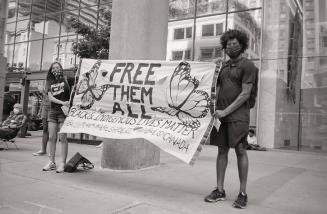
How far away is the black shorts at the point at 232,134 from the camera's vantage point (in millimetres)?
4133

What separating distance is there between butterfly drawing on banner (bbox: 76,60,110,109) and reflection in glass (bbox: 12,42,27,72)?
21389 millimetres

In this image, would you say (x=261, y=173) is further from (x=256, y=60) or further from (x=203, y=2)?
(x=203, y=2)

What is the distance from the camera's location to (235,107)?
4117mm

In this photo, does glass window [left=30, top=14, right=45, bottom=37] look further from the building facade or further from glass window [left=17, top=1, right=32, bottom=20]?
the building facade

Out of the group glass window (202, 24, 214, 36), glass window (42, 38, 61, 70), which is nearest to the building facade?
glass window (202, 24, 214, 36)

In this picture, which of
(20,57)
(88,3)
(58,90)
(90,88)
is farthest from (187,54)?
(20,57)

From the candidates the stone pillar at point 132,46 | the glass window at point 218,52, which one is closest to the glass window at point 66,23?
the glass window at point 218,52

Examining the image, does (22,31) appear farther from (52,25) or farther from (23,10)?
(52,25)

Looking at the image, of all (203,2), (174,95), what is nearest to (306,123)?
(203,2)

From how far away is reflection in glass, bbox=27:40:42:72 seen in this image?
24453mm

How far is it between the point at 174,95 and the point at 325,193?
2500 mm

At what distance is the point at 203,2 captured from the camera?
17062 millimetres

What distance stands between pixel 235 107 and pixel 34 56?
23.1 metres

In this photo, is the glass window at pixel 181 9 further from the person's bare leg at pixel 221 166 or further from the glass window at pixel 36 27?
the person's bare leg at pixel 221 166
